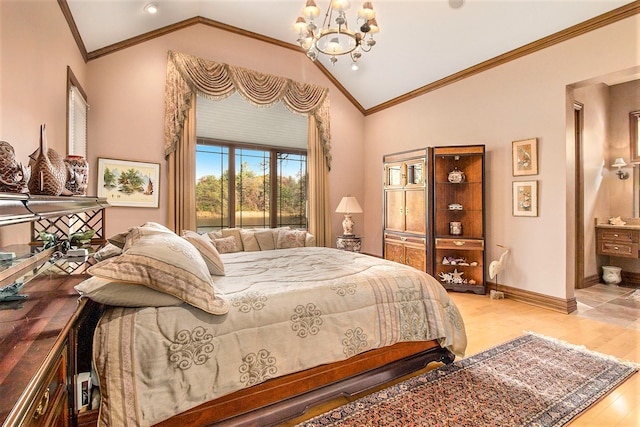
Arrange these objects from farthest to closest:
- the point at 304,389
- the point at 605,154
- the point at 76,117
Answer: the point at 605,154, the point at 76,117, the point at 304,389

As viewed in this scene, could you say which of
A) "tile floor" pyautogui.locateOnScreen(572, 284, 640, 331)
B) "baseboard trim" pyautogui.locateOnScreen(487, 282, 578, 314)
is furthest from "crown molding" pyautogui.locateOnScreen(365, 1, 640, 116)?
"tile floor" pyautogui.locateOnScreen(572, 284, 640, 331)

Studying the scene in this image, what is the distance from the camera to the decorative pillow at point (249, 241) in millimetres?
4383

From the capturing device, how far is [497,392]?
2.02 metres

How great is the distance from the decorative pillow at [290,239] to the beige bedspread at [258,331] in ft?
6.56

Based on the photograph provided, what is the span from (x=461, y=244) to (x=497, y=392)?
263 centimetres

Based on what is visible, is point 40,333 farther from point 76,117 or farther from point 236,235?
point 236,235

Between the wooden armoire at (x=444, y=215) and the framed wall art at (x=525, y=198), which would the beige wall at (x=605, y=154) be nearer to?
the framed wall art at (x=525, y=198)

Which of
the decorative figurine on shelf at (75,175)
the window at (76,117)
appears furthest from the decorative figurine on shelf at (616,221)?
the window at (76,117)

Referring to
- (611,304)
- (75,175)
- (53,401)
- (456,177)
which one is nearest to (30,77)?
(75,175)

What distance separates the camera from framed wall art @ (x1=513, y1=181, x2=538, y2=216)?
3.87 m

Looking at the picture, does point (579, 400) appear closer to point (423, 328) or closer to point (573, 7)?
point (423, 328)

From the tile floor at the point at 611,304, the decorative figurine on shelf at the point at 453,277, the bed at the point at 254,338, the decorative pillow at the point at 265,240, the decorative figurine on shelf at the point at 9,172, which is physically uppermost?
the decorative figurine on shelf at the point at 9,172

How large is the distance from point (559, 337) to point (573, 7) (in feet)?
11.1

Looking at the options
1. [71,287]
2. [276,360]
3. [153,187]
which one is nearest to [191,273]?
[71,287]
